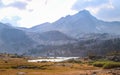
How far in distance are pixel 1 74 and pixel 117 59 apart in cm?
10424

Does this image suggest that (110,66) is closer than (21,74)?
No

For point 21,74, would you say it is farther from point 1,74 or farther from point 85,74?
point 85,74

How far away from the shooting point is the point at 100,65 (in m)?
168

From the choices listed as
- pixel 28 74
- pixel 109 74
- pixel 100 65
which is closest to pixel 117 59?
pixel 100 65

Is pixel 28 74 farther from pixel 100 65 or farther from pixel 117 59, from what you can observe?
pixel 117 59

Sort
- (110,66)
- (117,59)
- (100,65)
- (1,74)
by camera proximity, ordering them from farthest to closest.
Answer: (117,59), (100,65), (110,66), (1,74)

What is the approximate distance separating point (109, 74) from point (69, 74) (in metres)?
15.7

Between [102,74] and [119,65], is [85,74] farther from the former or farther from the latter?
[119,65]

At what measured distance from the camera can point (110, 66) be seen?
155m

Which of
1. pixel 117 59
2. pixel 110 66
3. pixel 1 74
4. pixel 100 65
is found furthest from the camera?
pixel 117 59

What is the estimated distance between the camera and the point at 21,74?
380 feet

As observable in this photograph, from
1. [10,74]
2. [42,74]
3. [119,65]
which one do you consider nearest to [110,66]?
[119,65]

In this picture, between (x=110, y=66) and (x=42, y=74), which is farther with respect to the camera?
(x=110, y=66)

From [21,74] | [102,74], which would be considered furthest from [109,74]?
[21,74]
